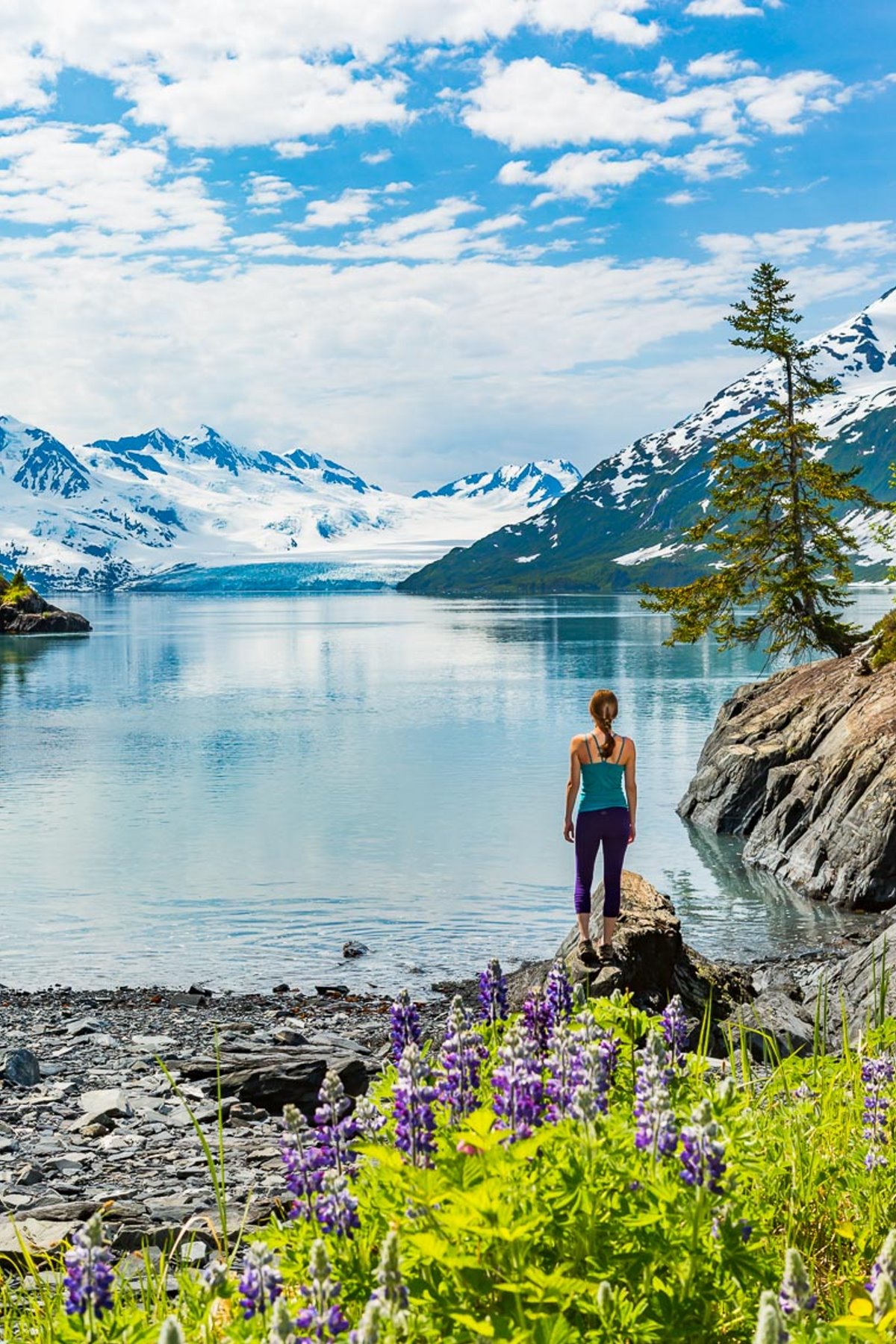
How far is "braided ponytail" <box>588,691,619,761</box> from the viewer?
14.5 meters

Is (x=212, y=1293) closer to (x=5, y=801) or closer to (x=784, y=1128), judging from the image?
(x=784, y=1128)

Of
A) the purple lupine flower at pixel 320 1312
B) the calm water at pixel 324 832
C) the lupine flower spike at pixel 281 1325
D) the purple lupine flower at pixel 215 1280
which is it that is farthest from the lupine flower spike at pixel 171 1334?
the calm water at pixel 324 832

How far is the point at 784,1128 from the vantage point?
6.13 metres

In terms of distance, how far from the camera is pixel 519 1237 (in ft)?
11.7

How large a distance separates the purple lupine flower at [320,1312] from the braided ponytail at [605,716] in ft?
36.6

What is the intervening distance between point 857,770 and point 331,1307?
26.9 m

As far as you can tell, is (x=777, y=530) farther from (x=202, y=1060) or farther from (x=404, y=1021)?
(x=404, y=1021)

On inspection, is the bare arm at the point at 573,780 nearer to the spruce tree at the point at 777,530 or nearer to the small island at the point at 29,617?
the spruce tree at the point at 777,530

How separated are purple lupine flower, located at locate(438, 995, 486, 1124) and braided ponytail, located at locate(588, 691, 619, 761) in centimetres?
938

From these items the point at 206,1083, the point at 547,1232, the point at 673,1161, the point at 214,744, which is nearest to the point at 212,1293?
the point at 547,1232

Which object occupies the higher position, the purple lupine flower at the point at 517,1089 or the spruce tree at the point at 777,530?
the spruce tree at the point at 777,530

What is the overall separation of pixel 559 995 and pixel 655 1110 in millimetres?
1621

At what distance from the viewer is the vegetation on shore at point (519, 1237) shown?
11.0 feet

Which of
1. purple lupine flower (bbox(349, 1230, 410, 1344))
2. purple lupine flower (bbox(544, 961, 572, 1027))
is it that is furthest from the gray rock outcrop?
purple lupine flower (bbox(349, 1230, 410, 1344))
